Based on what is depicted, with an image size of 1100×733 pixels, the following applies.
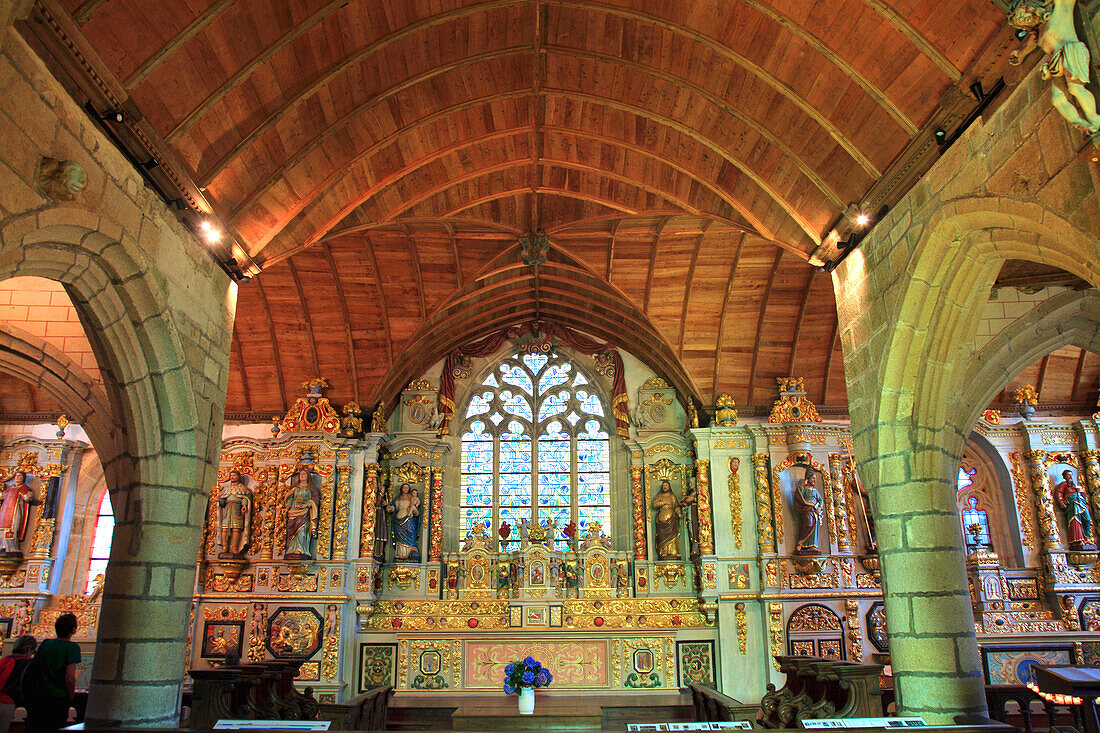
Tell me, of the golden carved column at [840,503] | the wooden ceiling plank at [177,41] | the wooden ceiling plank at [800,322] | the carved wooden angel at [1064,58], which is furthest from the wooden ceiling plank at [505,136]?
the golden carved column at [840,503]

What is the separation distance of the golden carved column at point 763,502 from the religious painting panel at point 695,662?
2.01 m

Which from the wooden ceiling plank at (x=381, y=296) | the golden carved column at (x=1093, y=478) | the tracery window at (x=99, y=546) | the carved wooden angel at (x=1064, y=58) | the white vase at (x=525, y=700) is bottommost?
the white vase at (x=525, y=700)

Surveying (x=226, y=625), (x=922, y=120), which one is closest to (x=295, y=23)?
(x=922, y=120)

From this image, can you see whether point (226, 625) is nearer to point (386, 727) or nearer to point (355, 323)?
point (386, 727)

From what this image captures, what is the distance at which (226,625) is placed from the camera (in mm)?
13578

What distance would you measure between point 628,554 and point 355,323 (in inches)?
260

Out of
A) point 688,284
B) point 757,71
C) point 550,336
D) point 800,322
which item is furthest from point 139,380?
point 800,322

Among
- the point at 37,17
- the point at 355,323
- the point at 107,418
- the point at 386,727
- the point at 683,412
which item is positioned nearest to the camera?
the point at 37,17

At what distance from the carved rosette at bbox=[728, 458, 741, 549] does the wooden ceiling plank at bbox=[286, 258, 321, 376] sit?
7.81 meters

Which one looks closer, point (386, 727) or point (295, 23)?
point (295, 23)

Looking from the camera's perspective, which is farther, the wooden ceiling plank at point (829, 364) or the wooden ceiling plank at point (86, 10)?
the wooden ceiling plank at point (829, 364)

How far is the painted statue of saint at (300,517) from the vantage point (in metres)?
13.6

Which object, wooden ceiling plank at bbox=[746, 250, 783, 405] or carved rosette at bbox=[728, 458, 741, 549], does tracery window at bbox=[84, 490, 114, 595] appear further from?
wooden ceiling plank at bbox=[746, 250, 783, 405]

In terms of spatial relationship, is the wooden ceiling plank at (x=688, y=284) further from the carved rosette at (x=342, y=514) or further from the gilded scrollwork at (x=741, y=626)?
the carved rosette at (x=342, y=514)
